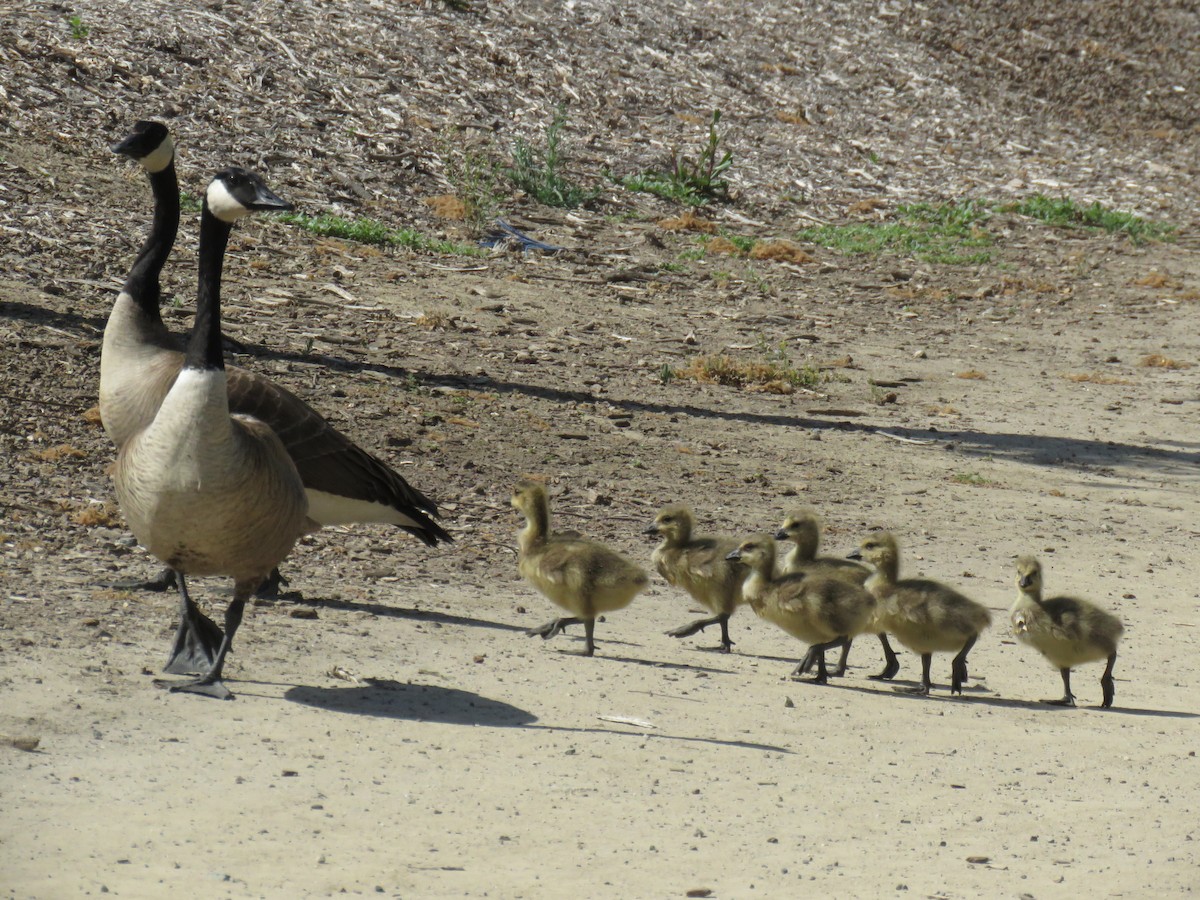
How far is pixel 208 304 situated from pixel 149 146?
8.26ft

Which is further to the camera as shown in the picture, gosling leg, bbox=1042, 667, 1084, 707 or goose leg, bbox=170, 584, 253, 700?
gosling leg, bbox=1042, 667, 1084, 707

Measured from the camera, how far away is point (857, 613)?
22.5 ft

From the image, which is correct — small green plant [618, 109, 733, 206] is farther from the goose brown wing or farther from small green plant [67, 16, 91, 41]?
the goose brown wing

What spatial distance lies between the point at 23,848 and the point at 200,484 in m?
1.53

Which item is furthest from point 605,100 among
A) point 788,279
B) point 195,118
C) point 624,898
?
point 624,898

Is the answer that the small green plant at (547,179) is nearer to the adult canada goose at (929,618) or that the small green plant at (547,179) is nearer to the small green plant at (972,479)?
the small green plant at (972,479)

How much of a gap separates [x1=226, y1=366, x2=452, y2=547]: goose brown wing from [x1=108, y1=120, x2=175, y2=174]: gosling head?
5.36 ft

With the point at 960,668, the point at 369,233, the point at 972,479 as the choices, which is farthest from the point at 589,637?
the point at 369,233

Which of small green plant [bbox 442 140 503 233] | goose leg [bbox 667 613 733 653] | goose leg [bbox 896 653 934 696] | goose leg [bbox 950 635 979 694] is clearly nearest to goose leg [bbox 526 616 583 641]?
goose leg [bbox 667 613 733 653]

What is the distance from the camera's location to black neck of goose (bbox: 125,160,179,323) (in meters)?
7.43

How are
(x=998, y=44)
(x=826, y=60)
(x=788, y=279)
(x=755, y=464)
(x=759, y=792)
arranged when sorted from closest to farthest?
(x=759, y=792) < (x=755, y=464) < (x=788, y=279) < (x=826, y=60) < (x=998, y=44)

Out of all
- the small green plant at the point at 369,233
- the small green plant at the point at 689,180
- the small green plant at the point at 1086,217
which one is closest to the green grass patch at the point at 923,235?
the small green plant at the point at 1086,217

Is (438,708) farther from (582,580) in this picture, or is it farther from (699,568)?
(699,568)

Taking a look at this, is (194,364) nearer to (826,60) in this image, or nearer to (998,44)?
(826,60)
